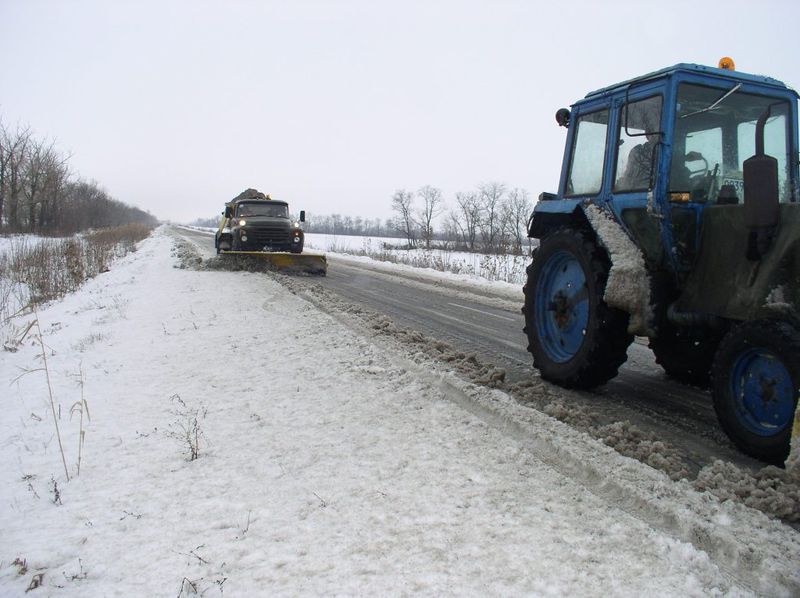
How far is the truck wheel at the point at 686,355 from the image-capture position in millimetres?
4211

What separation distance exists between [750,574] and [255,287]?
996cm

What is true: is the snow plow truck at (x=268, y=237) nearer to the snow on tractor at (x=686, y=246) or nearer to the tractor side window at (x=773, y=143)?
the snow on tractor at (x=686, y=246)

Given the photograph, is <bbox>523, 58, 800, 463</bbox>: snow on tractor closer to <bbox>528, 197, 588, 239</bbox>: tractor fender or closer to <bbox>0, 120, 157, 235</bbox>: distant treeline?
<bbox>528, 197, 588, 239</bbox>: tractor fender

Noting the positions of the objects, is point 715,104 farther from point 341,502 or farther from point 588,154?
point 341,502

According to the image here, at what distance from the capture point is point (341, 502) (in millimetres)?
2504

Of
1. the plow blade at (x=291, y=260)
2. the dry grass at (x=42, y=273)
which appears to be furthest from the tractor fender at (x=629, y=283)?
the dry grass at (x=42, y=273)

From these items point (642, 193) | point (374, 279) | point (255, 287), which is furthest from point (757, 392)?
point (374, 279)

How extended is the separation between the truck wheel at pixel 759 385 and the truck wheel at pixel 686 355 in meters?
1.01

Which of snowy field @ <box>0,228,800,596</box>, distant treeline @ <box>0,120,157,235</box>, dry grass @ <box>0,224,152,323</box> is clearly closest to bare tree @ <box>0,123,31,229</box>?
distant treeline @ <box>0,120,157,235</box>

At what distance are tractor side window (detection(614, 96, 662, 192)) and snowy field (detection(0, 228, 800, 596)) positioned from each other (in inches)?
79.1

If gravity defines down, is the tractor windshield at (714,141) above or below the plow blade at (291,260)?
above

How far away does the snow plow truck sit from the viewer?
14.4 metres

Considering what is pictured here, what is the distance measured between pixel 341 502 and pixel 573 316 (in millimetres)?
2875

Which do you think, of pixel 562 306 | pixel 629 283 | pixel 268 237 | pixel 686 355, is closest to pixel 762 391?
pixel 629 283
